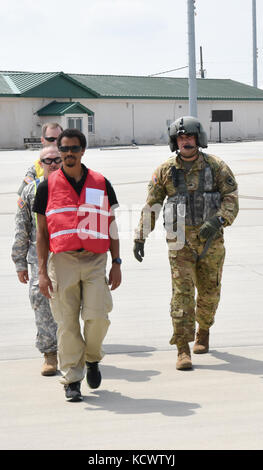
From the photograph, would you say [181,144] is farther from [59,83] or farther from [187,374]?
[59,83]

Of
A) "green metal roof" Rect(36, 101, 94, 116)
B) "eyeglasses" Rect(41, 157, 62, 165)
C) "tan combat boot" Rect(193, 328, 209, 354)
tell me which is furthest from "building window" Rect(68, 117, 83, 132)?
"eyeglasses" Rect(41, 157, 62, 165)

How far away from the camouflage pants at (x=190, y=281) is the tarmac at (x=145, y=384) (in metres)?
0.33

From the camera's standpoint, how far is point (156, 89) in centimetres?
7231

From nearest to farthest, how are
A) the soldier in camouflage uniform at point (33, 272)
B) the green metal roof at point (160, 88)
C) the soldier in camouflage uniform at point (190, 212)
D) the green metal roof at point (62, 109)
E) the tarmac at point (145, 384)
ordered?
A: the tarmac at point (145, 384) → the soldier in camouflage uniform at point (33, 272) → the soldier in camouflage uniform at point (190, 212) → the green metal roof at point (62, 109) → the green metal roof at point (160, 88)

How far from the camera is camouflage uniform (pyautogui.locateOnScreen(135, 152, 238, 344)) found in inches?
253

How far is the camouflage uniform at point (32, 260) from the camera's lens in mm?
6266

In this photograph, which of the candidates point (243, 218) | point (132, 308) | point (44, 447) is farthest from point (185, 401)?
point (243, 218)

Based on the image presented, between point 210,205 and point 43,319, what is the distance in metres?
1.50

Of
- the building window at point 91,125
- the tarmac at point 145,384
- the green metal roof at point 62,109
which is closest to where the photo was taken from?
the tarmac at point 145,384

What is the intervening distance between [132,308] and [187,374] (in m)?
2.41

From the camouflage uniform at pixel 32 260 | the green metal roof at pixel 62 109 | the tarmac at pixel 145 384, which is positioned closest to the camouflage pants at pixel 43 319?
the camouflage uniform at pixel 32 260

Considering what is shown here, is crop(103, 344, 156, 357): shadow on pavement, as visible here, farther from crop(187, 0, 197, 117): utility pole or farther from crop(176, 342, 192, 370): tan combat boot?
crop(187, 0, 197, 117): utility pole

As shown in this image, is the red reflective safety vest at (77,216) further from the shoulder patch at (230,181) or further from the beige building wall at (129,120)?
the beige building wall at (129,120)

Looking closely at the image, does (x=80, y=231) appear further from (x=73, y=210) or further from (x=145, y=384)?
(x=145, y=384)
